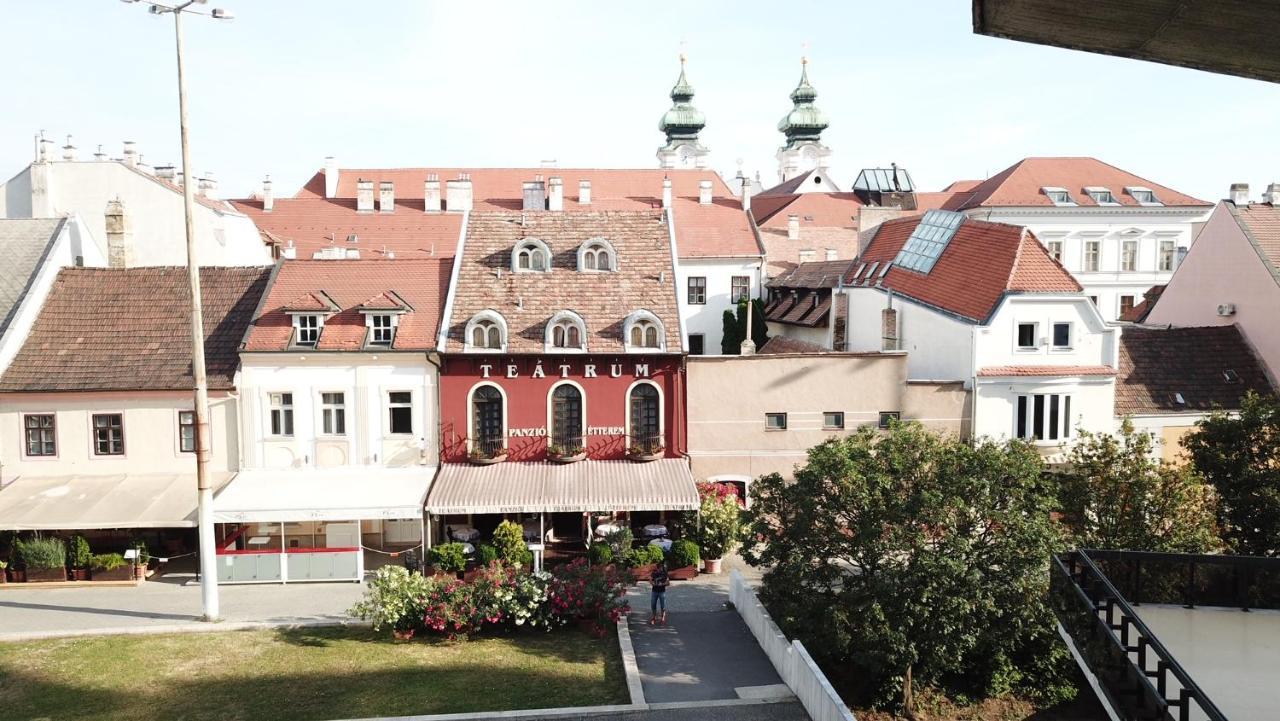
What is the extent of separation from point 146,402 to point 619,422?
12221 mm

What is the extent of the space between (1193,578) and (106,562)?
2270 cm

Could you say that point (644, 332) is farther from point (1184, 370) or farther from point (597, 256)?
point (1184, 370)

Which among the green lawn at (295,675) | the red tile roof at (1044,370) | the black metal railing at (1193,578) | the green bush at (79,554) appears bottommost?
the green lawn at (295,675)

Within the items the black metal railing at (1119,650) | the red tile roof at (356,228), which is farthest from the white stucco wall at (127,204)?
the black metal railing at (1119,650)

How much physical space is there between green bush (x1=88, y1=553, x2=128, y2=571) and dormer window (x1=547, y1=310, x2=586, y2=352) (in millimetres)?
11470

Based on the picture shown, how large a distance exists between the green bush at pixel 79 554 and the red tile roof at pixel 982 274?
929 inches

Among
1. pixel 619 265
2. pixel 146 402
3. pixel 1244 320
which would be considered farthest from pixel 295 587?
pixel 1244 320

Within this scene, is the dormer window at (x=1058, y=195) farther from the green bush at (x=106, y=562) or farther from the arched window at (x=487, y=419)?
the green bush at (x=106, y=562)

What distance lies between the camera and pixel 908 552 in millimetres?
16875

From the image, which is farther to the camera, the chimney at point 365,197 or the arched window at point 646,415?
the chimney at point 365,197

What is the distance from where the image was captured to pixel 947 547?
1659 centimetres

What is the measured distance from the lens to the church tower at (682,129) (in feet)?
318

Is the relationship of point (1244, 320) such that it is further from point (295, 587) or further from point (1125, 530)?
point (295, 587)

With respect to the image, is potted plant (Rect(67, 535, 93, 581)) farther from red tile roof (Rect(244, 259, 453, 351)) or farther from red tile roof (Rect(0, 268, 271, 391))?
red tile roof (Rect(244, 259, 453, 351))
